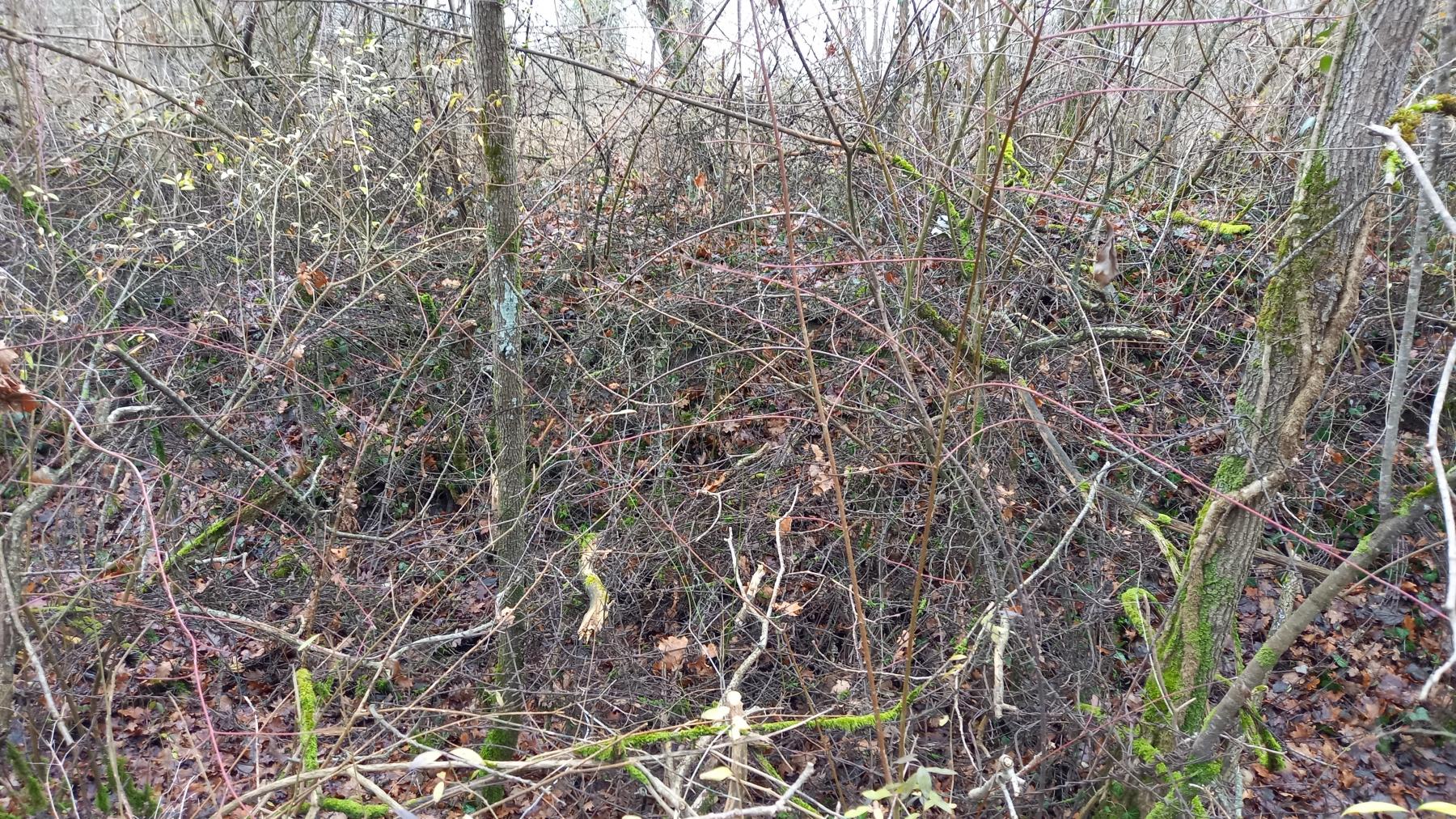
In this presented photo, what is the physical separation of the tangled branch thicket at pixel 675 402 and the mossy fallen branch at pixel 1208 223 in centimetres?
5

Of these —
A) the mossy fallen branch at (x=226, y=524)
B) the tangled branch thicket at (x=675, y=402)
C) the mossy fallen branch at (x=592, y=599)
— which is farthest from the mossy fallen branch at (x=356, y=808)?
the mossy fallen branch at (x=226, y=524)

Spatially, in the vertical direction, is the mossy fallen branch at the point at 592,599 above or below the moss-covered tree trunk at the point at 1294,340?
below

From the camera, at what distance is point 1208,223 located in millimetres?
5113

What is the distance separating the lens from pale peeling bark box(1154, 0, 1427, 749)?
7.41ft

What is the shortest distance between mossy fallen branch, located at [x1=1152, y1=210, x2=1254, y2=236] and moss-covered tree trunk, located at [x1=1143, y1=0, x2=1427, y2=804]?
110 inches

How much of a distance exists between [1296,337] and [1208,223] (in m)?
3.08

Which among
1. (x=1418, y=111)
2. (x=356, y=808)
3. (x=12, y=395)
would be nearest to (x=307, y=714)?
(x=356, y=808)

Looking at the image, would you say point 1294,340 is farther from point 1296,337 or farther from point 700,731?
point 700,731

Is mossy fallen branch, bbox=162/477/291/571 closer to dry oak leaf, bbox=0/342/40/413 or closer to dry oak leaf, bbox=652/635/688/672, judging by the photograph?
dry oak leaf, bbox=0/342/40/413

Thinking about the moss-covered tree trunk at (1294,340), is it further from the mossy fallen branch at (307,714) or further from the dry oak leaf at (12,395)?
the dry oak leaf at (12,395)

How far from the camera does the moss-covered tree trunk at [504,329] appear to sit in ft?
10.4

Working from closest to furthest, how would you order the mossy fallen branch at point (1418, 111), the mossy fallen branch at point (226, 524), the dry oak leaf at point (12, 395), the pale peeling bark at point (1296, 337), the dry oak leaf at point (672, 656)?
the mossy fallen branch at point (1418, 111) < the dry oak leaf at point (12, 395) < the pale peeling bark at point (1296, 337) < the dry oak leaf at point (672, 656) < the mossy fallen branch at point (226, 524)

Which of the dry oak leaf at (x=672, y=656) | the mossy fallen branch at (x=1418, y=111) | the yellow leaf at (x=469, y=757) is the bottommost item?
the dry oak leaf at (x=672, y=656)

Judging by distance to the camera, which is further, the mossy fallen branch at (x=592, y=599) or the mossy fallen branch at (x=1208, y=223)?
the mossy fallen branch at (x=1208, y=223)
